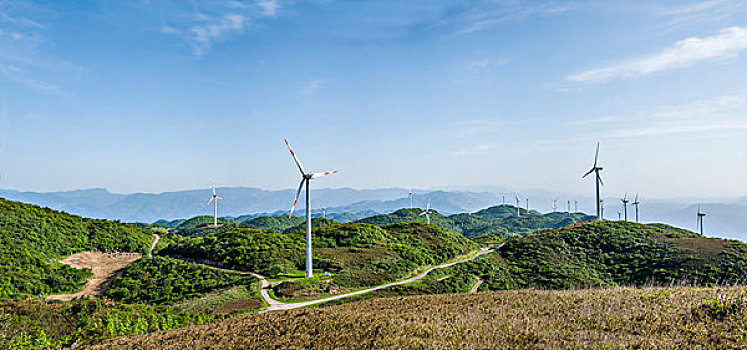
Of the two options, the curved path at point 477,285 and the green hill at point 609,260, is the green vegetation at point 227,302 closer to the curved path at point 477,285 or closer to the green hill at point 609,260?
the curved path at point 477,285

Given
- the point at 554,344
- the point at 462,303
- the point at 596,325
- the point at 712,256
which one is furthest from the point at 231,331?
the point at 712,256

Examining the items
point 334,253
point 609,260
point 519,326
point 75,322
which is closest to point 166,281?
point 334,253

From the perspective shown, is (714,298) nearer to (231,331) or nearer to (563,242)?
(231,331)

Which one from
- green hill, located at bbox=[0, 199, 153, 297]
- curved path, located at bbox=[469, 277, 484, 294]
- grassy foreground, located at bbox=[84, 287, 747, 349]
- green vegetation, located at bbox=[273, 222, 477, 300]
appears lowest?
curved path, located at bbox=[469, 277, 484, 294]

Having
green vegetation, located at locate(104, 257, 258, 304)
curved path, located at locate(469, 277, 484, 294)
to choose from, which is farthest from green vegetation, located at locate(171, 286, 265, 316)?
curved path, located at locate(469, 277, 484, 294)

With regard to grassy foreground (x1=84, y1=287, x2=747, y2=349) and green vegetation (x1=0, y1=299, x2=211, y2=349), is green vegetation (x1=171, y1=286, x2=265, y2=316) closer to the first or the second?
green vegetation (x1=0, y1=299, x2=211, y2=349)
